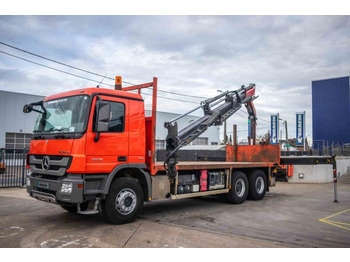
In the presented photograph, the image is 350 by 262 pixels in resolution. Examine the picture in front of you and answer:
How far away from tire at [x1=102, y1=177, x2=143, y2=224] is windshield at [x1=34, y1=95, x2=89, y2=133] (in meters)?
1.51

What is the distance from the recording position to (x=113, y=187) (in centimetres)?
684

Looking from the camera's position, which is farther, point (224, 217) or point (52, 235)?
point (224, 217)

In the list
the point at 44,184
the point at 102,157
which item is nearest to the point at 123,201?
the point at 102,157

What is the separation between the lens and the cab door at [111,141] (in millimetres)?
6461

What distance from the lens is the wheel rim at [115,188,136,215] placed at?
6.90 m

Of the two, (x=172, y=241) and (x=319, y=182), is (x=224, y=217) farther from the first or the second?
(x=319, y=182)

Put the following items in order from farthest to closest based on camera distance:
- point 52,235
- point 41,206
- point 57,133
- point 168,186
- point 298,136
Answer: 1. point 298,136
2. point 41,206
3. point 168,186
4. point 57,133
5. point 52,235

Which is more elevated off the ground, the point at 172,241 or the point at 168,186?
the point at 168,186

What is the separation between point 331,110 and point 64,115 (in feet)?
108

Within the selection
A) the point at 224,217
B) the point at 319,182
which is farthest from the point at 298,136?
the point at 224,217

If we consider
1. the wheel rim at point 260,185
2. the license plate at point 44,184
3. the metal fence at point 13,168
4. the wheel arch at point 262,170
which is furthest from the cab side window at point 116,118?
the metal fence at point 13,168

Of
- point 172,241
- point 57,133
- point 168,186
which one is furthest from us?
point 168,186

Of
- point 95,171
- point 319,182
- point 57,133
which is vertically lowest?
point 319,182

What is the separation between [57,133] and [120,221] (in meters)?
2.29
